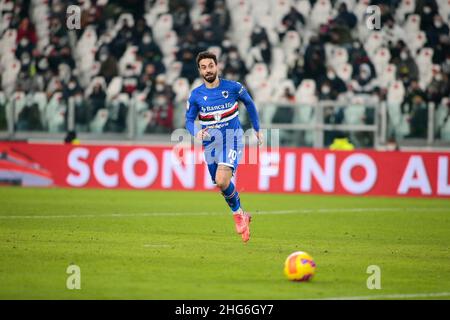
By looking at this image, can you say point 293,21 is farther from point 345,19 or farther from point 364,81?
point 364,81

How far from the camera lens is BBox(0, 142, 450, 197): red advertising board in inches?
874

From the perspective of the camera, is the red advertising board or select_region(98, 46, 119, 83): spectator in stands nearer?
the red advertising board

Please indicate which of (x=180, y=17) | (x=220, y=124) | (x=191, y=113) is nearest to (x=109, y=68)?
(x=180, y=17)

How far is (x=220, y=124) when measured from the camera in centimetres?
1358

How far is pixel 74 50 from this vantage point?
28000 mm

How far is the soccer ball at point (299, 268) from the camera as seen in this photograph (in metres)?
9.81

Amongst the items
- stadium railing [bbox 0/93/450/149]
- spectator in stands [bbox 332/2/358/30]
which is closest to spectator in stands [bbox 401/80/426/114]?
stadium railing [bbox 0/93/450/149]

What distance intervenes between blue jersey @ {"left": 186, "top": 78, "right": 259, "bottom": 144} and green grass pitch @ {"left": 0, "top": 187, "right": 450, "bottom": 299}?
5.21 feet

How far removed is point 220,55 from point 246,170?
4557 millimetres

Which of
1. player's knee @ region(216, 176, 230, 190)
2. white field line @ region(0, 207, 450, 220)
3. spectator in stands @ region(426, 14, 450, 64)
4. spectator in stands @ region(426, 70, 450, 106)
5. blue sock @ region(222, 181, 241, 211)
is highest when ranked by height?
spectator in stands @ region(426, 14, 450, 64)

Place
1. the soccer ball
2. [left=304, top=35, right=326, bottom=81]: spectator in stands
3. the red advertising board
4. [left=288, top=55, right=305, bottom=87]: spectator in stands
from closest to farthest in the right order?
the soccer ball, the red advertising board, [left=304, top=35, right=326, bottom=81]: spectator in stands, [left=288, top=55, right=305, bottom=87]: spectator in stands

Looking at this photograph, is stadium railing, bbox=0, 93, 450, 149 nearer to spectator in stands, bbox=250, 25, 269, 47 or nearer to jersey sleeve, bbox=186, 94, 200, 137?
spectator in stands, bbox=250, 25, 269, 47
